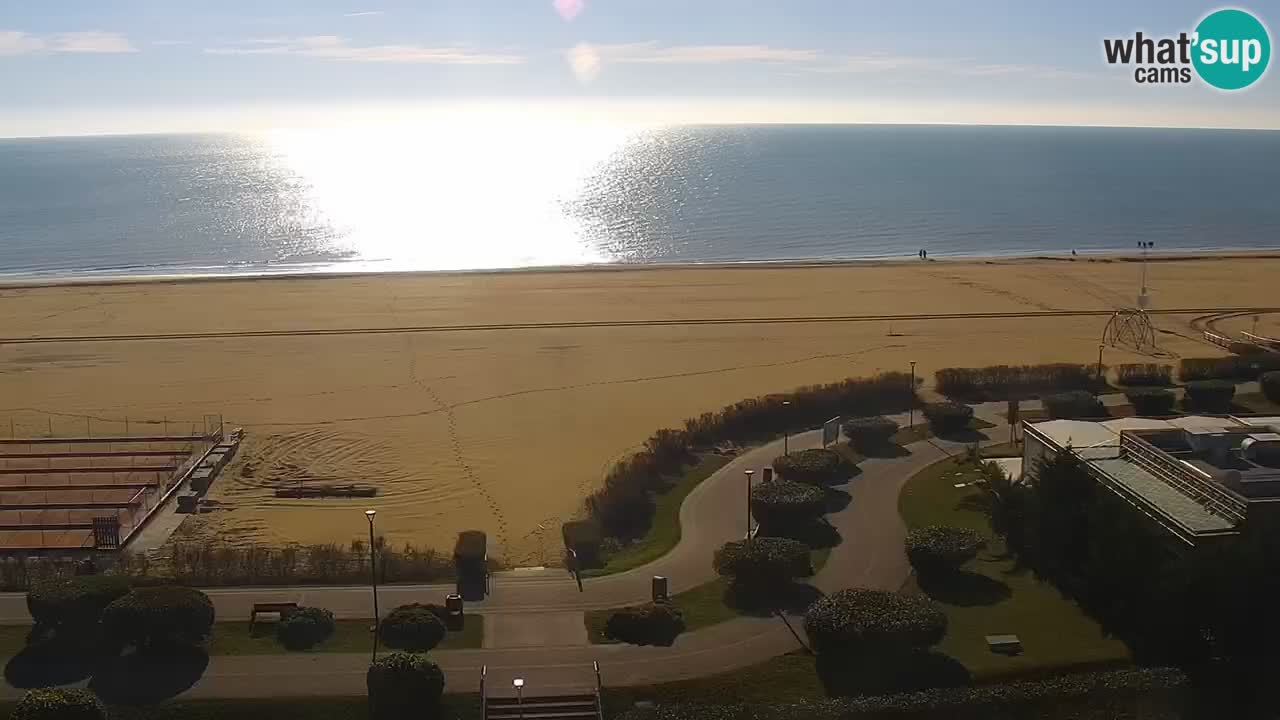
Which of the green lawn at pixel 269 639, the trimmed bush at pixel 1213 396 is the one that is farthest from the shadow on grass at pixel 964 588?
the trimmed bush at pixel 1213 396

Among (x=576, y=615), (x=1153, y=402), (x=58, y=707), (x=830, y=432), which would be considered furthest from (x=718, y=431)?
(x=58, y=707)

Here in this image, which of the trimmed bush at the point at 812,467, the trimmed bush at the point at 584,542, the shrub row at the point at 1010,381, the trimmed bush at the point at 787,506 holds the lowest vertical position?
the trimmed bush at the point at 584,542

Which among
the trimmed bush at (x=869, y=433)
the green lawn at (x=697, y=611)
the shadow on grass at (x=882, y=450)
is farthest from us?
the trimmed bush at (x=869, y=433)

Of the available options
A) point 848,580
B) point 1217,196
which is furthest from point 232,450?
point 1217,196

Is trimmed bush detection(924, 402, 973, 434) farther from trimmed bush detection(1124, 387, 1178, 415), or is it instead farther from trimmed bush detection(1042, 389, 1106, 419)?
trimmed bush detection(1124, 387, 1178, 415)

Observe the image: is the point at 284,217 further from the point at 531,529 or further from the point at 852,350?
the point at 531,529

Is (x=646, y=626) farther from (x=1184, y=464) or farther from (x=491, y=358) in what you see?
(x=491, y=358)

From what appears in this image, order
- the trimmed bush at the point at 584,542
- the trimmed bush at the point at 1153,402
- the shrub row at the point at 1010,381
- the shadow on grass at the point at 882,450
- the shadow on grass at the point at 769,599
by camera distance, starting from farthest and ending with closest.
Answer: the shrub row at the point at 1010,381 → the trimmed bush at the point at 1153,402 → the shadow on grass at the point at 882,450 → the trimmed bush at the point at 584,542 → the shadow on grass at the point at 769,599

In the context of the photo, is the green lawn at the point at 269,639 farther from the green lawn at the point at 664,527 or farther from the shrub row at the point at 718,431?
the shrub row at the point at 718,431
